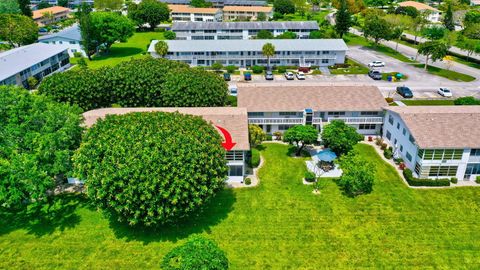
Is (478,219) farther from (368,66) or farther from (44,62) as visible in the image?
(44,62)

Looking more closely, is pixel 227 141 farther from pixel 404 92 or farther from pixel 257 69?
pixel 257 69

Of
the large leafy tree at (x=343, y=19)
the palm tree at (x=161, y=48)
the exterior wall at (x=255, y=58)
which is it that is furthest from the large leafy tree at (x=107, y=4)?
the large leafy tree at (x=343, y=19)

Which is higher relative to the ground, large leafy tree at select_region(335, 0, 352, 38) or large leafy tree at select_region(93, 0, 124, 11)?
large leafy tree at select_region(93, 0, 124, 11)

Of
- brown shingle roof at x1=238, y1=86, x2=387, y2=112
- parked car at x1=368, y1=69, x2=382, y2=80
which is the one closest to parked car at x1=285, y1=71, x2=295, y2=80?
parked car at x1=368, y1=69, x2=382, y2=80

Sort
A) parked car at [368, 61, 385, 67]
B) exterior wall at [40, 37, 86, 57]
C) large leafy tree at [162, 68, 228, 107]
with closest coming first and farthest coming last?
large leafy tree at [162, 68, 228, 107] → parked car at [368, 61, 385, 67] → exterior wall at [40, 37, 86, 57]

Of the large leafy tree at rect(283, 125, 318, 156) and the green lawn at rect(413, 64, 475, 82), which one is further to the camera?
the green lawn at rect(413, 64, 475, 82)

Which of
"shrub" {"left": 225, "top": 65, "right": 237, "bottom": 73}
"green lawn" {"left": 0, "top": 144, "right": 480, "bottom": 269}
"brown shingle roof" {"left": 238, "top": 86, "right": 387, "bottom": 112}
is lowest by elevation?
"green lawn" {"left": 0, "top": 144, "right": 480, "bottom": 269}

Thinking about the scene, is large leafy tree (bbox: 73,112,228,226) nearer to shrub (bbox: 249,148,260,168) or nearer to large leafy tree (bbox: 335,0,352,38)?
shrub (bbox: 249,148,260,168)

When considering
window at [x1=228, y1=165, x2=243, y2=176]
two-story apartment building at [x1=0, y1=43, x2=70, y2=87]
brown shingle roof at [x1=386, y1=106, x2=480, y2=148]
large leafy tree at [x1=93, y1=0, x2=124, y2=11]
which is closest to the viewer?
brown shingle roof at [x1=386, y1=106, x2=480, y2=148]
